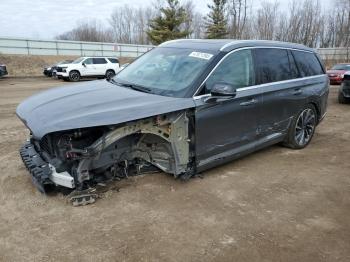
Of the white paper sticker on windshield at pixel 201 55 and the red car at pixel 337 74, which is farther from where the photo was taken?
the red car at pixel 337 74

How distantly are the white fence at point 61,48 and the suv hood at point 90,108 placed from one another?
2676cm

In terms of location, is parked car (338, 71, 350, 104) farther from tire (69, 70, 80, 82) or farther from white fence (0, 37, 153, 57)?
white fence (0, 37, 153, 57)

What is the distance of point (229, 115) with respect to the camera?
15.8 feet

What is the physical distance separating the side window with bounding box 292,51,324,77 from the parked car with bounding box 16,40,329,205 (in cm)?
46

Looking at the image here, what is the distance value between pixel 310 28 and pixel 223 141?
6402 centimetres

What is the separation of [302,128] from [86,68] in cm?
2063

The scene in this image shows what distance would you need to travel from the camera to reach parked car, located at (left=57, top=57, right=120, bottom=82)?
2436 cm

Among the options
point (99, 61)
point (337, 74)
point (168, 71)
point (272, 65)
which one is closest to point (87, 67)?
point (99, 61)

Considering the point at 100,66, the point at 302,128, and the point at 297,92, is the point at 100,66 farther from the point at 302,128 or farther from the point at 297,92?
the point at 297,92

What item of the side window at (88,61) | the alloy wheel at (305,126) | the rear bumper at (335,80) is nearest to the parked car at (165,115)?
the alloy wheel at (305,126)

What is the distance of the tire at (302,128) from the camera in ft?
20.6

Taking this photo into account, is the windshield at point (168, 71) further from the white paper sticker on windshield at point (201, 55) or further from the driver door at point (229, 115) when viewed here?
the driver door at point (229, 115)

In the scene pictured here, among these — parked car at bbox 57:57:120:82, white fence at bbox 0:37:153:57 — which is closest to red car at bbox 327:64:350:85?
parked car at bbox 57:57:120:82

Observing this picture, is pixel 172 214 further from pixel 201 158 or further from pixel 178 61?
pixel 178 61
